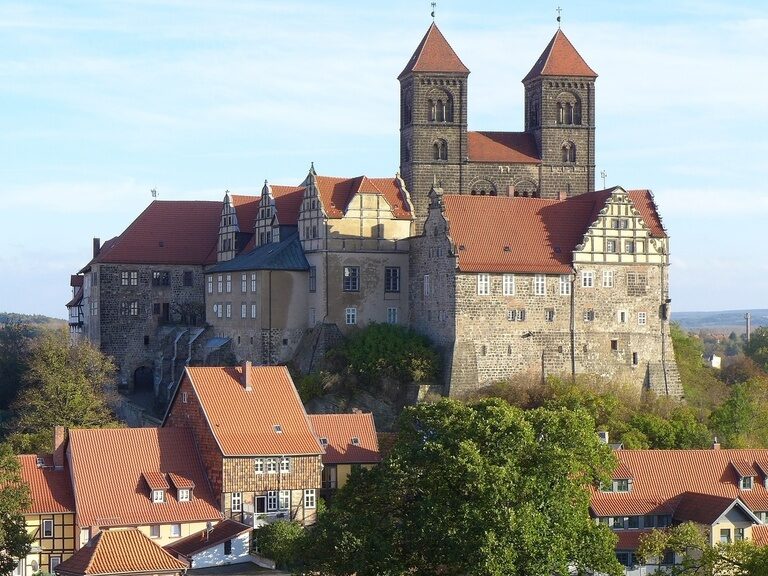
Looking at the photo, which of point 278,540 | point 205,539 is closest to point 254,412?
point 205,539

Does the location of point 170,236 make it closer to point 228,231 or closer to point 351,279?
point 228,231

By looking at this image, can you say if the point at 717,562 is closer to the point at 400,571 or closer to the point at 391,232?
the point at 400,571

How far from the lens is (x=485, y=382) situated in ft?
252

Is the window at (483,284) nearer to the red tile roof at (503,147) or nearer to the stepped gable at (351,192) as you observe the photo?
the stepped gable at (351,192)

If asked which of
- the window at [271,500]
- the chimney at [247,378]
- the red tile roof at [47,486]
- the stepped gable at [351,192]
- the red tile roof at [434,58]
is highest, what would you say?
the red tile roof at [434,58]

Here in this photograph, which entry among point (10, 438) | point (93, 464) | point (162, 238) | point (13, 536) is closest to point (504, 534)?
point (13, 536)

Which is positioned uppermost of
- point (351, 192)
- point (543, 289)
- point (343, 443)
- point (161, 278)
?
point (351, 192)

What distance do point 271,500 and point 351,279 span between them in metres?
18.3

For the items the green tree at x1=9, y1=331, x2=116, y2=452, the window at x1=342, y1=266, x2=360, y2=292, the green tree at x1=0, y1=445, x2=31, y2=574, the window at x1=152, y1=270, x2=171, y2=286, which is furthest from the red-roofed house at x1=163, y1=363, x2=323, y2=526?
the window at x1=152, y1=270, x2=171, y2=286

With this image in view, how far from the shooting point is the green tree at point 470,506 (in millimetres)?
48000

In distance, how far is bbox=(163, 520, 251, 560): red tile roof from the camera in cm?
6131

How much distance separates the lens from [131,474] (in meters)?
63.8

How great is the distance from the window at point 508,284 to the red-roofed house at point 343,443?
9.83 metres

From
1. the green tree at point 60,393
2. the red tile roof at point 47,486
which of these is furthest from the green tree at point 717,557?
the green tree at point 60,393
